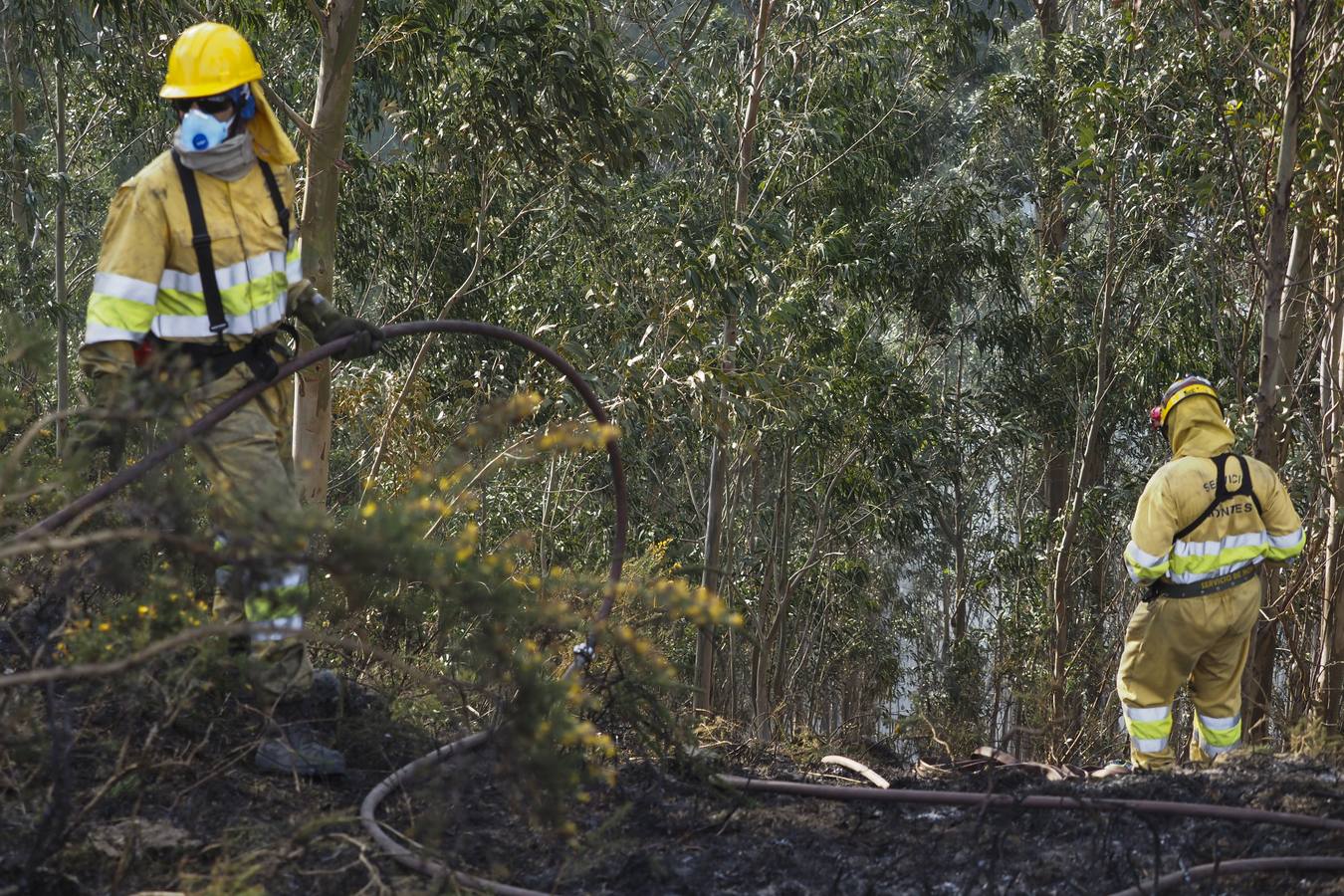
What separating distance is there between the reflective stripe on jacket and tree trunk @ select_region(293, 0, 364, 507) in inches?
115

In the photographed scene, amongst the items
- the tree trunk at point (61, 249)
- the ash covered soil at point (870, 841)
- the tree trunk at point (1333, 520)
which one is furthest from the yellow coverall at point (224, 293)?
the tree trunk at point (61, 249)

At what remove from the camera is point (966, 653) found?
55.2 feet

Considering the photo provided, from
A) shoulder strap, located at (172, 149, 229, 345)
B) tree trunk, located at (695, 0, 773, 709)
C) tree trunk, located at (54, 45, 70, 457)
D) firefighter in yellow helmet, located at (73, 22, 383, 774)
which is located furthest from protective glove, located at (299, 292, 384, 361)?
tree trunk, located at (54, 45, 70, 457)

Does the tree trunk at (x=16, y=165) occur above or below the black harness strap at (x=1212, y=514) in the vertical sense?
above

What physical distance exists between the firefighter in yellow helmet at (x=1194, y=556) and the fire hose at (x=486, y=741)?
192 cm

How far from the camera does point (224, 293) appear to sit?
12.8ft

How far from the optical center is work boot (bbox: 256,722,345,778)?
3879mm

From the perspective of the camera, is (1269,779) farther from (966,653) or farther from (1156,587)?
(966,653)

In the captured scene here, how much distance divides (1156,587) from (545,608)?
3383 millimetres

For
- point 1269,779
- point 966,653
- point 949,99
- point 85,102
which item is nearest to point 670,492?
point 966,653

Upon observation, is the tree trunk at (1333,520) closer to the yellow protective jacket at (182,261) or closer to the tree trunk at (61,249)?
the yellow protective jacket at (182,261)

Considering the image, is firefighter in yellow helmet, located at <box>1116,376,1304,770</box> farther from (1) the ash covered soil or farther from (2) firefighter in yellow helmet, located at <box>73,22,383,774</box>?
(2) firefighter in yellow helmet, located at <box>73,22,383,774</box>

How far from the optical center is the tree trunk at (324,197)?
6.99 metres

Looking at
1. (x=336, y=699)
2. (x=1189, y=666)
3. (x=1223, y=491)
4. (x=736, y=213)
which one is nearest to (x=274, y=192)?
(x=336, y=699)
